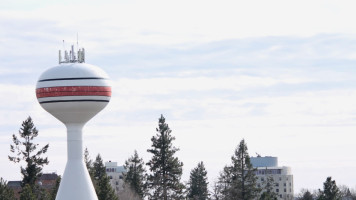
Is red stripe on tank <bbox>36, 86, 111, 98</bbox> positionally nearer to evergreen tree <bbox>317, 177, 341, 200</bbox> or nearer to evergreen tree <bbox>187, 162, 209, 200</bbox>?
evergreen tree <bbox>317, 177, 341, 200</bbox>

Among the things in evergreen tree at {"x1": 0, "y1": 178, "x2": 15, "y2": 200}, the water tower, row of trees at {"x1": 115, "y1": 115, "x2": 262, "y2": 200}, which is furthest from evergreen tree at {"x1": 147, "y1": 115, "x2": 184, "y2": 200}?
the water tower

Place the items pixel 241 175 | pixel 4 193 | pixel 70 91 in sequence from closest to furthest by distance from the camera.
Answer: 1. pixel 70 91
2. pixel 4 193
3. pixel 241 175

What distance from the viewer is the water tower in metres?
53.2

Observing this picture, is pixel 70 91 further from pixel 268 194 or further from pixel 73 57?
pixel 268 194

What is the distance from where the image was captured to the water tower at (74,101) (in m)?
53.2

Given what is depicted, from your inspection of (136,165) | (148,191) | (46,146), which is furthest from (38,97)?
(136,165)

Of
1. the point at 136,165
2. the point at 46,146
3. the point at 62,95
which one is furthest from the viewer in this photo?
the point at 136,165

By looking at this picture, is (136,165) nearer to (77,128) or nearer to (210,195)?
(210,195)

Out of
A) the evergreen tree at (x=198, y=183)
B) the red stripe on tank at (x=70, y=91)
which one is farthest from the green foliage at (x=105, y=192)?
the evergreen tree at (x=198, y=183)

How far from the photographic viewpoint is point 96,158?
111938 mm

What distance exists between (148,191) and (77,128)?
172ft

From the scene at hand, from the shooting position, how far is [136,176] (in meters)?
111

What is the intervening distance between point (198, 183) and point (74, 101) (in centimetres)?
7185

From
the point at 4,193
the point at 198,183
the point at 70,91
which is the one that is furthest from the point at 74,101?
the point at 198,183
